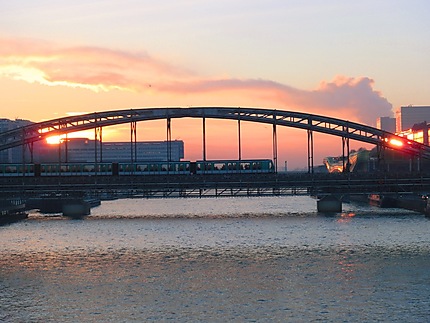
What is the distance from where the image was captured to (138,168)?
129 m

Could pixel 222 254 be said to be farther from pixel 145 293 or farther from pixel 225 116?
pixel 225 116

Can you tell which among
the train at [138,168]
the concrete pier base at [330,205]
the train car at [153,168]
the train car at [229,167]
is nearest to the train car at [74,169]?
the train at [138,168]

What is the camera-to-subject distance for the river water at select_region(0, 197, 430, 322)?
4752 centimetres

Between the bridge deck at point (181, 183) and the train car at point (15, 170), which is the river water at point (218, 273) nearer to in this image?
the bridge deck at point (181, 183)

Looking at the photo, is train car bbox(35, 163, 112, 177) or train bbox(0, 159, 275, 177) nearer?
train bbox(0, 159, 275, 177)

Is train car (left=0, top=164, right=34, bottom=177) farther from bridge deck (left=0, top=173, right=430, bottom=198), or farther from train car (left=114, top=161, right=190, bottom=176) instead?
train car (left=114, top=161, right=190, bottom=176)

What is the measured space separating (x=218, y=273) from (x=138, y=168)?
68.4m

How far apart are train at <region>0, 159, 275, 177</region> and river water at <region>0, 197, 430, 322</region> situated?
2379cm

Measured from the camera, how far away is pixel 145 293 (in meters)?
53.8

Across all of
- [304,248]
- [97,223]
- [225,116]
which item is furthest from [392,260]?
[225,116]

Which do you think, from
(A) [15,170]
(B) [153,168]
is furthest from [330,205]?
(A) [15,170]

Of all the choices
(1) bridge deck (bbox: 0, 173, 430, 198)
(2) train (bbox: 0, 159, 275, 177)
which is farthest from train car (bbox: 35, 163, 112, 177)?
(1) bridge deck (bbox: 0, 173, 430, 198)

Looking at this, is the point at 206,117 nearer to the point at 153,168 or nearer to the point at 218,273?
the point at 153,168

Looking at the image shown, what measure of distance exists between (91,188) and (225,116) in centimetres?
2697
